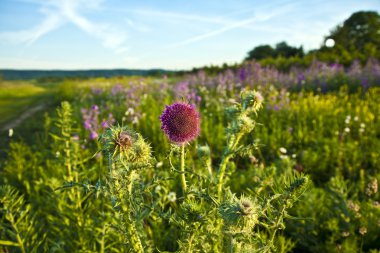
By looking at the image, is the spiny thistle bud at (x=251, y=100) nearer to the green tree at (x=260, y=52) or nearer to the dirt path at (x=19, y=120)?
the dirt path at (x=19, y=120)

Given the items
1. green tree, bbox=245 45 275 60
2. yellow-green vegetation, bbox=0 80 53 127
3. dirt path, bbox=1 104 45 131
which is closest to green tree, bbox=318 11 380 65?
green tree, bbox=245 45 275 60

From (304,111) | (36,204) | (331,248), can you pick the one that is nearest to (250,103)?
(331,248)

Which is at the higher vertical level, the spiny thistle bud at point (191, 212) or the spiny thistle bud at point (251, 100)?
the spiny thistle bud at point (251, 100)

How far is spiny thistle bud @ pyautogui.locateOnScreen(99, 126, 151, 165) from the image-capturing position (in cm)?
146

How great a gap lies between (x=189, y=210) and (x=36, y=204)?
3.22 m

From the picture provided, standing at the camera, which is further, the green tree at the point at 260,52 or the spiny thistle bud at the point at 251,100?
the green tree at the point at 260,52

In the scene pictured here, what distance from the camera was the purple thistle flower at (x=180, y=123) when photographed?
1684 millimetres

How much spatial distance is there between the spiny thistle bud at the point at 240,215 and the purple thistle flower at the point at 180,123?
49 cm

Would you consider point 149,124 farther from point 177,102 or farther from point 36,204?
point 177,102

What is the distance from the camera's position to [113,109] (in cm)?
848

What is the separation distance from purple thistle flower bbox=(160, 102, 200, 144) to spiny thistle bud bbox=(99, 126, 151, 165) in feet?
0.62

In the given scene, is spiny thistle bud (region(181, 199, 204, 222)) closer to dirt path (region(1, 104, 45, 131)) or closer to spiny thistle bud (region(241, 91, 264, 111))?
spiny thistle bud (region(241, 91, 264, 111))

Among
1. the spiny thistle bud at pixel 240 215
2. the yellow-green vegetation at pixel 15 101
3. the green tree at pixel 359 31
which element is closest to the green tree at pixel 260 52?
the green tree at pixel 359 31

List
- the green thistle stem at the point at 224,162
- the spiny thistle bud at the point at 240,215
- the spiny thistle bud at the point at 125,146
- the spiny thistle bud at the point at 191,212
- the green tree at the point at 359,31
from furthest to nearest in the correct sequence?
the green tree at the point at 359,31, the green thistle stem at the point at 224,162, the spiny thistle bud at the point at 191,212, the spiny thistle bud at the point at 125,146, the spiny thistle bud at the point at 240,215
